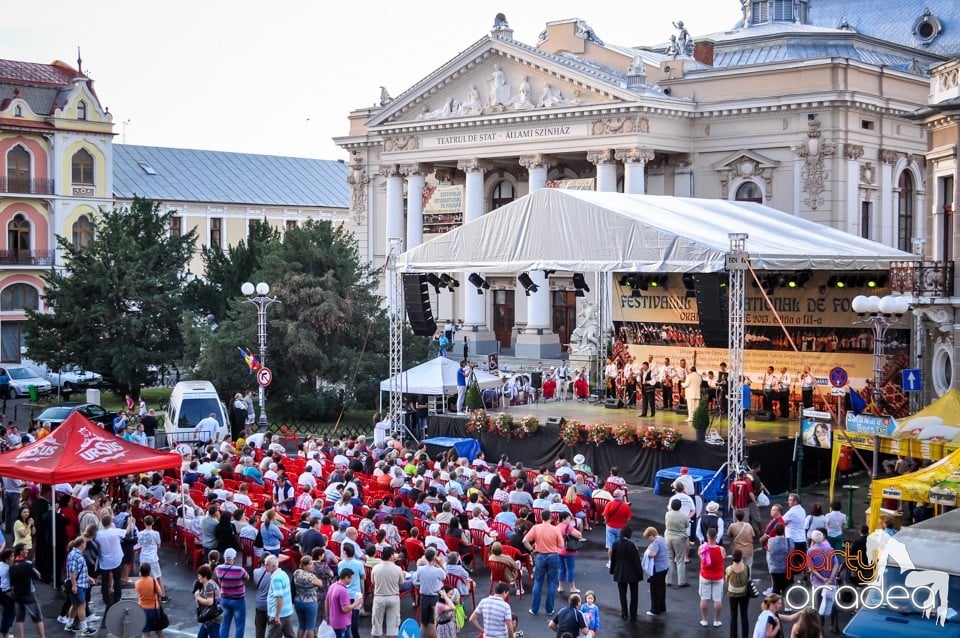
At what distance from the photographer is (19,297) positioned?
197 ft

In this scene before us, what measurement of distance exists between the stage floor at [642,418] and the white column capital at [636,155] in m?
15.2

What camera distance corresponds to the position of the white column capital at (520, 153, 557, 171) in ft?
174

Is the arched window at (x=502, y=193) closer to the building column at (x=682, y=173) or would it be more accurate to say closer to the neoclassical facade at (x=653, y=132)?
the neoclassical facade at (x=653, y=132)

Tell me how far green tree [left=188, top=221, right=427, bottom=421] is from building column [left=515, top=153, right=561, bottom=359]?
11.6 m

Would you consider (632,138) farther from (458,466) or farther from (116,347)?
(458,466)

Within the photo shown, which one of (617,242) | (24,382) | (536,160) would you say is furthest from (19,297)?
(617,242)

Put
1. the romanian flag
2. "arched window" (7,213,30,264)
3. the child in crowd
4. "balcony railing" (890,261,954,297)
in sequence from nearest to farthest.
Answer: the child in crowd < "balcony railing" (890,261,954,297) < the romanian flag < "arched window" (7,213,30,264)

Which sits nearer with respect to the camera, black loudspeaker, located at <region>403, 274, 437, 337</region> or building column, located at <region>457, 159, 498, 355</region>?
black loudspeaker, located at <region>403, 274, 437, 337</region>

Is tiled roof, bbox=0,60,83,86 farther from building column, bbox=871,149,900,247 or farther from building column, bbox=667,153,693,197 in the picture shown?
building column, bbox=871,149,900,247

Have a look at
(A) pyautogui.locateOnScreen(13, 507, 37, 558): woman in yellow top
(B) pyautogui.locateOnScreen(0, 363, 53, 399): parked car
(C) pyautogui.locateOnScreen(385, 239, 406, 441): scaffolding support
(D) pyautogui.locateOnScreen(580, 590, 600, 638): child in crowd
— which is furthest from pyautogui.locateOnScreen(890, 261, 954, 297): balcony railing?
(B) pyautogui.locateOnScreen(0, 363, 53, 399): parked car

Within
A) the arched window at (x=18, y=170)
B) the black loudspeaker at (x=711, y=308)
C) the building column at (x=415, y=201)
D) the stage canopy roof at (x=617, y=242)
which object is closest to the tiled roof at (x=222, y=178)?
the arched window at (x=18, y=170)

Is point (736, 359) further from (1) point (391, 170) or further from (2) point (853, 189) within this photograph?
(1) point (391, 170)

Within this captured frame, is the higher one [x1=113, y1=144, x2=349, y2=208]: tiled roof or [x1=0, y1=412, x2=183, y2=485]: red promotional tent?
[x1=113, y1=144, x2=349, y2=208]: tiled roof

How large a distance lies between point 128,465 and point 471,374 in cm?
1611
